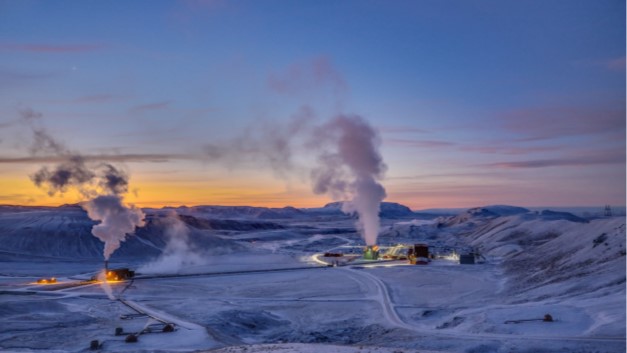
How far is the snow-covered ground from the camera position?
2983 cm

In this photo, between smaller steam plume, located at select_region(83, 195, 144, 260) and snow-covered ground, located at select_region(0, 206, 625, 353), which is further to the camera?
smaller steam plume, located at select_region(83, 195, 144, 260)

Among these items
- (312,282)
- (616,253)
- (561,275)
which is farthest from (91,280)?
(616,253)

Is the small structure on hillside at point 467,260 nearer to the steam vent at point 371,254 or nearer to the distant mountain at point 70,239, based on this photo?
the steam vent at point 371,254

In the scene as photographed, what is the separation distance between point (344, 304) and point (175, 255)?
168 feet

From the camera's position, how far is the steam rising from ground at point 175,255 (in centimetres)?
7268

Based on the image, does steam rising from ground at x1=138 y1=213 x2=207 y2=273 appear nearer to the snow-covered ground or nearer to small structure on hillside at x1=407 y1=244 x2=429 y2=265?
the snow-covered ground

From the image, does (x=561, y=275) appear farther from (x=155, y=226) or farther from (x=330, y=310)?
(x=155, y=226)

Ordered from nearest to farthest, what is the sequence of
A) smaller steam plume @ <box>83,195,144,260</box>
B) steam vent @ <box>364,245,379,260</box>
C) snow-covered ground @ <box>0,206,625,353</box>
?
1. snow-covered ground @ <box>0,206,625,353</box>
2. smaller steam plume @ <box>83,195,144,260</box>
3. steam vent @ <box>364,245,379,260</box>

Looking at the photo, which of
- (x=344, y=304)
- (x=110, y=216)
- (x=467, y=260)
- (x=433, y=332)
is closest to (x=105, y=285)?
(x=110, y=216)

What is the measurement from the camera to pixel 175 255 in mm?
89188

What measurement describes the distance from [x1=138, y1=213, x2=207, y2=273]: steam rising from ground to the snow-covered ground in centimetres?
91

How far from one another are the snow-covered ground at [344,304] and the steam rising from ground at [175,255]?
0.91 metres

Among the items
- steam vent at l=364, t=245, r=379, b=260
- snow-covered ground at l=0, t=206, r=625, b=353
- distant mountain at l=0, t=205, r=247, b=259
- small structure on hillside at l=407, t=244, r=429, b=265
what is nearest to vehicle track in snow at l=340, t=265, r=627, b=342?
snow-covered ground at l=0, t=206, r=625, b=353

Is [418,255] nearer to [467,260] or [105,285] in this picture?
[467,260]
